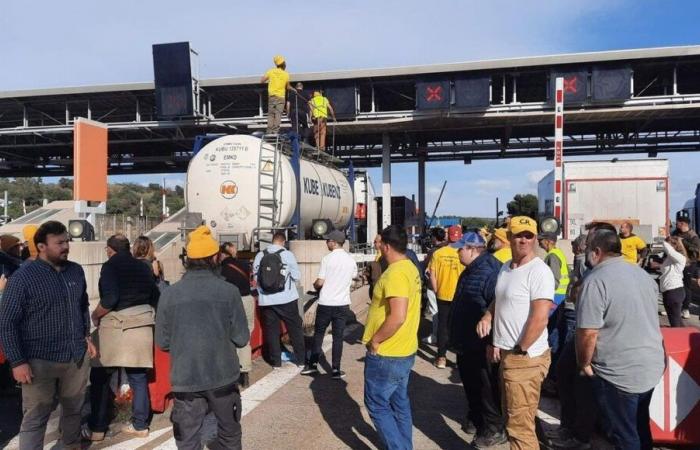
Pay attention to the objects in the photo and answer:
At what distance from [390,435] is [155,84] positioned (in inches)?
803

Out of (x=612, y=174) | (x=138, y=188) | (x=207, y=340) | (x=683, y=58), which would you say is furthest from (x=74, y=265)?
(x=138, y=188)

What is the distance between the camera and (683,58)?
20.6 metres

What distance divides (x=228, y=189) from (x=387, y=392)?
20.9 ft

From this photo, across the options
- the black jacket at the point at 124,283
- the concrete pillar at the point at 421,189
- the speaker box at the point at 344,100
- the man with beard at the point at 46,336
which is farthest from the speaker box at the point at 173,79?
the man with beard at the point at 46,336

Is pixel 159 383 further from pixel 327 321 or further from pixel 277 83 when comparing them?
pixel 277 83

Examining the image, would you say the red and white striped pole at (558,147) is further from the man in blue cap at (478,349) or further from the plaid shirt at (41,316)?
the plaid shirt at (41,316)

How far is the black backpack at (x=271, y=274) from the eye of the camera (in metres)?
7.21

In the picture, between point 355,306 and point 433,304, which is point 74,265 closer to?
point 433,304

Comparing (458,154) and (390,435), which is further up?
(458,154)

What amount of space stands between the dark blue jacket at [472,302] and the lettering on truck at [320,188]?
6.29 meters

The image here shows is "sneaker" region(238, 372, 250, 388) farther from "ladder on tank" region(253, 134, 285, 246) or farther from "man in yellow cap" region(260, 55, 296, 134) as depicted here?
"man in yellow cap" region(260, 55, 296, 134)

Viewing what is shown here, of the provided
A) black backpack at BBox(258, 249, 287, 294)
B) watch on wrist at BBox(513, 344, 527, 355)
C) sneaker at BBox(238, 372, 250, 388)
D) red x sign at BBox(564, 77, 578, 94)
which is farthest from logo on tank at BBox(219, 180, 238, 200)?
red x sign at BBox(564, 77, 578, 94)

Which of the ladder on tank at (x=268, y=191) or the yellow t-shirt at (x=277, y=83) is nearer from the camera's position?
the ladder on tank at (x=268, y=191)

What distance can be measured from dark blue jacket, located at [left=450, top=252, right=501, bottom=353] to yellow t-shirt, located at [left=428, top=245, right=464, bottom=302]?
7.74 ft
